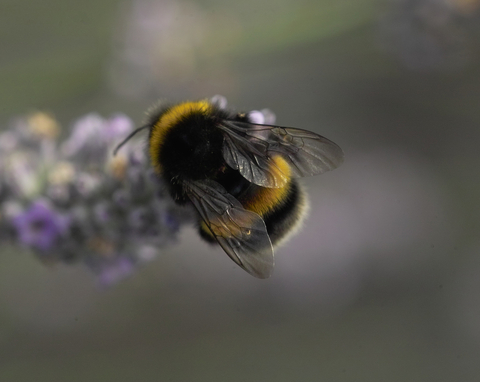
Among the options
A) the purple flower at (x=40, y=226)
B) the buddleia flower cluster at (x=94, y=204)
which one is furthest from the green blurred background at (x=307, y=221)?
the purple flower at (x=40, y=226)

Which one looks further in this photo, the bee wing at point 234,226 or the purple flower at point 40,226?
the purple flower at point 40,226

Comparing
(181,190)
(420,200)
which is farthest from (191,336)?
(181,190)

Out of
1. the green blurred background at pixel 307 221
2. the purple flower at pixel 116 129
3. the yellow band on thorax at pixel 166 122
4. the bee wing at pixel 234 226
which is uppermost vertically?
the green blurred background at pixel 307 221

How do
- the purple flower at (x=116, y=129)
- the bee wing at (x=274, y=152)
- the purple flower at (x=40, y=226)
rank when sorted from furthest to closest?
the purple flower at (x=116, y=129)
the purple flower at (x=40, y=226)
the bee wing at (x=274, y=152)

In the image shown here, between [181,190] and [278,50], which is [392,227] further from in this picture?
[181,190]

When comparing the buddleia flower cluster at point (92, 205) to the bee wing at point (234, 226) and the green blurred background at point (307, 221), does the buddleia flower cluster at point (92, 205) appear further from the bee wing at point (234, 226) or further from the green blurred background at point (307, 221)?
the green blurred background at point (307, 221)

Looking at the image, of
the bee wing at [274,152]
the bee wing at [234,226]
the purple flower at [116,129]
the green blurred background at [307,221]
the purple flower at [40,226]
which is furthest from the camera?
the green blurred background at [307,221]

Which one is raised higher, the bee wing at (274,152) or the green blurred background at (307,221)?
the green blurred background at (307,221)
